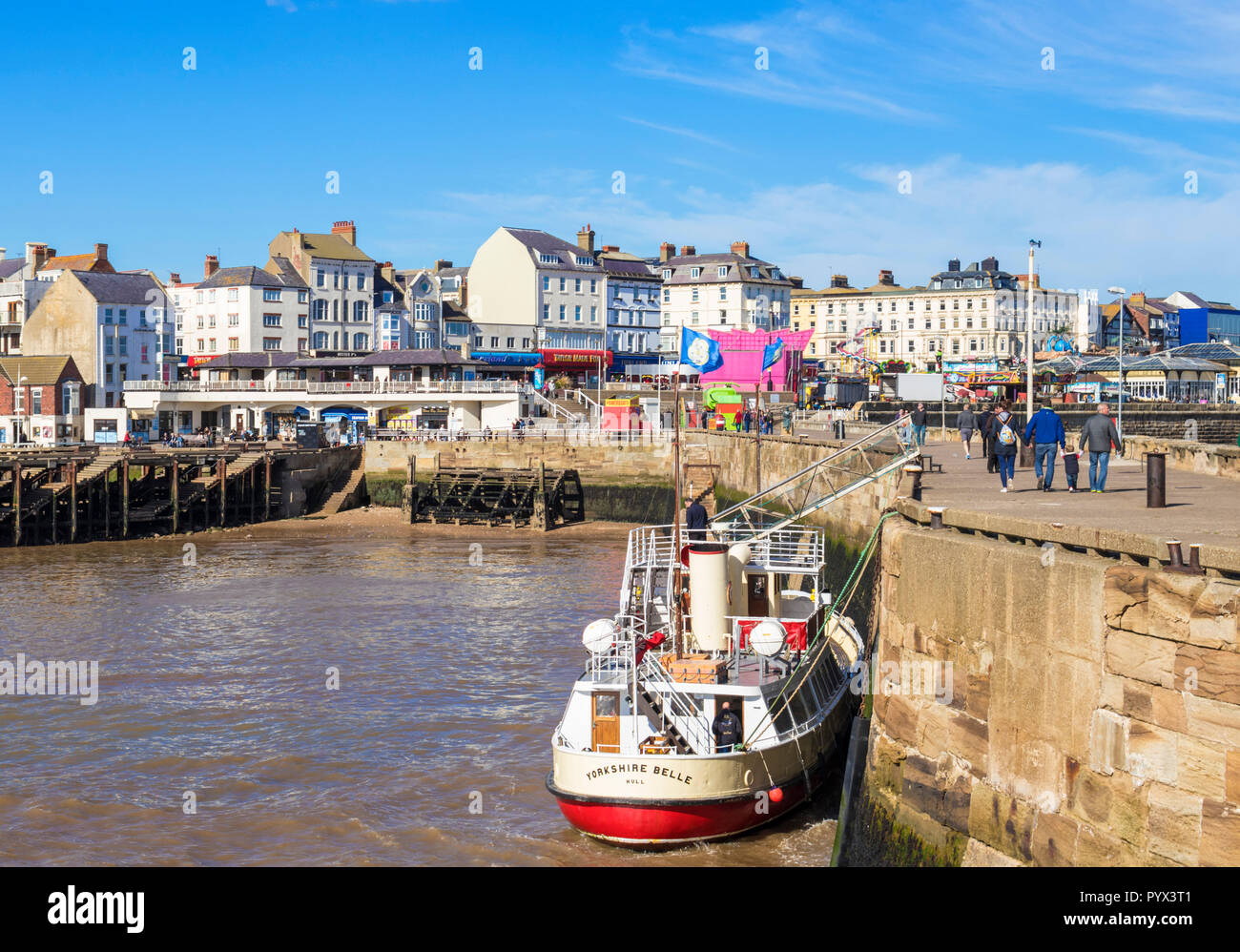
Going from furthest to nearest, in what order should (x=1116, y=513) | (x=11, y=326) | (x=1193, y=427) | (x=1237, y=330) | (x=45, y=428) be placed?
(x=1237, y=330)
(x=11, y=326)
(x=45, y=428)
(x=1193, y=427)
(x=1116, y=513)

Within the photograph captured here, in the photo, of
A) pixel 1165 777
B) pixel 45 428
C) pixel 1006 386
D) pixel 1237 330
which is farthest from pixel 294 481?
pixel 1237 330

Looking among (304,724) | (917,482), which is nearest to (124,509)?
(304,724)

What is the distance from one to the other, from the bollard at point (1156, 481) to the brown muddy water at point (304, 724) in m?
5.89

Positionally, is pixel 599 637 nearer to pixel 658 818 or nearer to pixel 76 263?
pixel 658 818

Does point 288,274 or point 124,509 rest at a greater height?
point 288,274

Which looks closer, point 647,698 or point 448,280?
point 647,698

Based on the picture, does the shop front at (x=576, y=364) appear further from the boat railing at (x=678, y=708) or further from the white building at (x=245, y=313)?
the boat railing at (x=678, y=708)

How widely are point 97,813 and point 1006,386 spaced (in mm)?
52379

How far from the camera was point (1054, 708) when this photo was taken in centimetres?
1068

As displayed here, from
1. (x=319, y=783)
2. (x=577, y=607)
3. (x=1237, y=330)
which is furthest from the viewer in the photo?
(x=1237, y=330)

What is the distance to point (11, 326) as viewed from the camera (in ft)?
254

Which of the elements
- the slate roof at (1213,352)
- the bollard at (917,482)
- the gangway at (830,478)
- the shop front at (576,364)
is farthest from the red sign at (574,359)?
the bollard at (917,482)

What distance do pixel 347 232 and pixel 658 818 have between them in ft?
281
